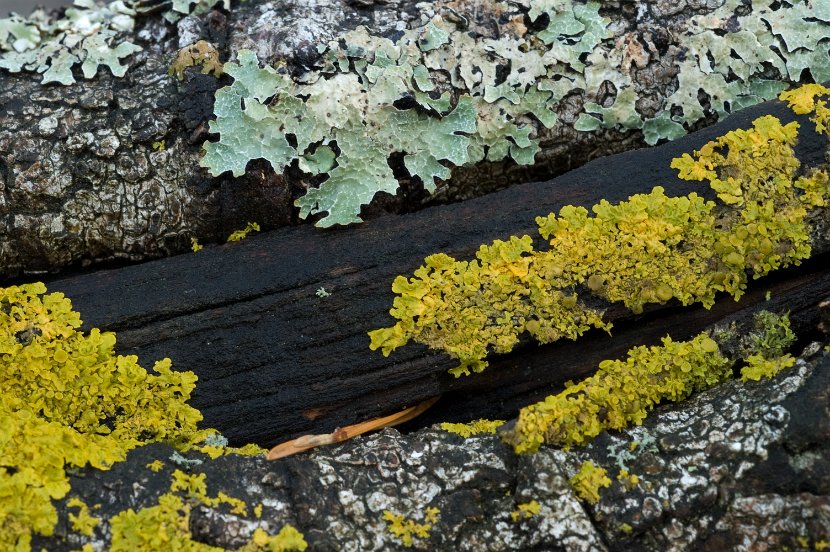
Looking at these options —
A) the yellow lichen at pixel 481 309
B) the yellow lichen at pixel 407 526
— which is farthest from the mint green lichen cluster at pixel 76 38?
the yellow lichen at pixel 407 526

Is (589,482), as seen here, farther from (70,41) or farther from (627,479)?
(70,41)

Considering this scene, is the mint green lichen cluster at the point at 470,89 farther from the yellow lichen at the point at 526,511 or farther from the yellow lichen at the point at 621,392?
the yellow lichen at the point at 526,511

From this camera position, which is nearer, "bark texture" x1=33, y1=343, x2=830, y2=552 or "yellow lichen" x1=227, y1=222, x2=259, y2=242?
"bark texture" x1=33, y1=343, x2=830, y2=552

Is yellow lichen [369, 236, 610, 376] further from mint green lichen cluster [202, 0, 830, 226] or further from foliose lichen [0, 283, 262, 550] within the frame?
foliose lichen [0, 283, 262, 550]

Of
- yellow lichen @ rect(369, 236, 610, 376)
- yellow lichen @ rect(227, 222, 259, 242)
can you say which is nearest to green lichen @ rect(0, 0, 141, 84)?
yellow lichen @ rect(227, 222, 259, 242)

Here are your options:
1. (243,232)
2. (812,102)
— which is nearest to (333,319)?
(243,232)
